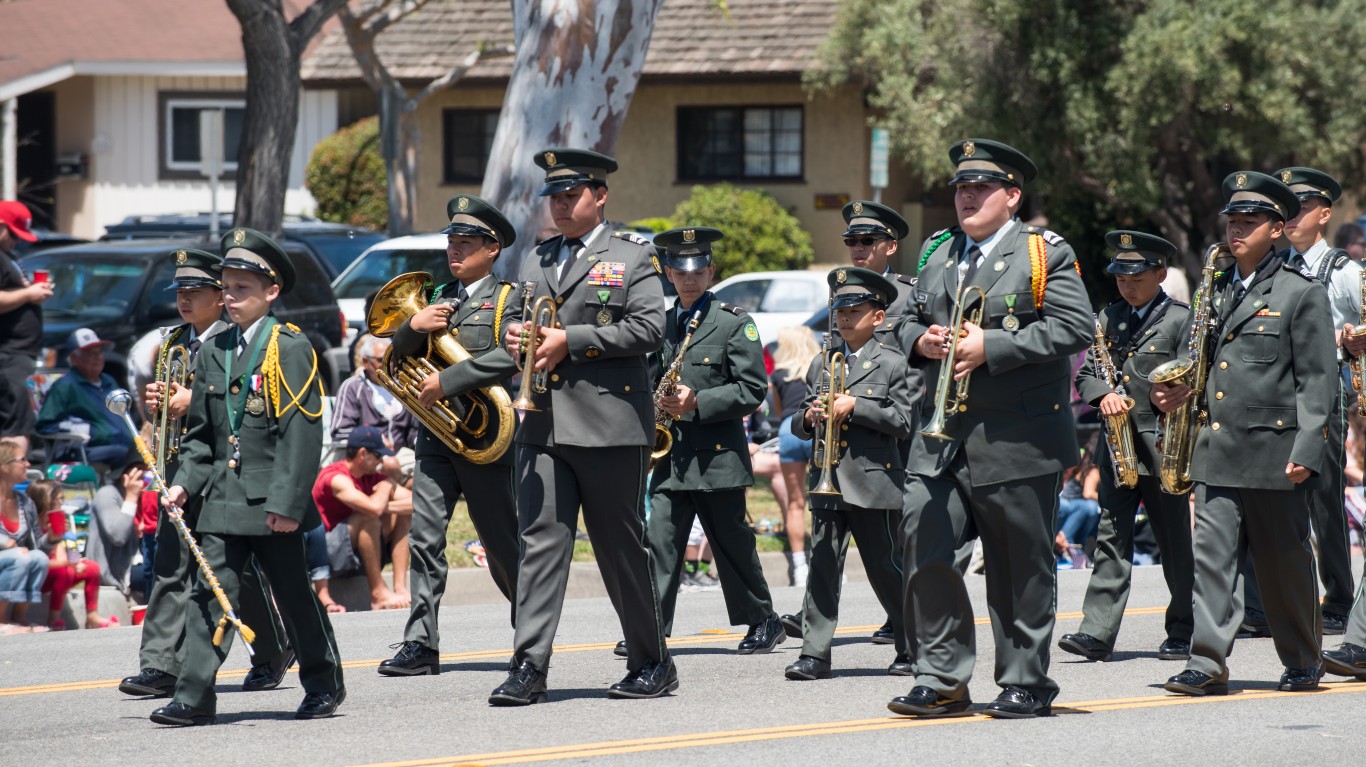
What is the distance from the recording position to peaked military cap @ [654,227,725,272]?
31.9 feet

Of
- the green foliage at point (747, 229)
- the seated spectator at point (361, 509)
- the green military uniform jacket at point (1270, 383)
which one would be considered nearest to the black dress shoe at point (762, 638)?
the green military uniform jacket at point (1270, 383)

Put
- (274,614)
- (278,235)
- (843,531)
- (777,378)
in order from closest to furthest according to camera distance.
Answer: (274,614) < (843,531) < (777,378) < (278,235)

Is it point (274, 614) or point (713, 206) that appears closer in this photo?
point (274, 614)

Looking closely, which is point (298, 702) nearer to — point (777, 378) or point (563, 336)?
point (563, 336)

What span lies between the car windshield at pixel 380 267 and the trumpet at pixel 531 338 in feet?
45.0

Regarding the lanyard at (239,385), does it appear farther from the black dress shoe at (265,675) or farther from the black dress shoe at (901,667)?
the black dress shoe at (901,667)

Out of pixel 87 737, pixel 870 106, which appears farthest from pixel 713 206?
pixel 87 737

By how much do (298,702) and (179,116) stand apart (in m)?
33.0

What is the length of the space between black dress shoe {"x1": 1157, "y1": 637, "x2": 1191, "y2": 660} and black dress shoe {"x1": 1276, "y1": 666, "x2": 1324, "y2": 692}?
1110mm

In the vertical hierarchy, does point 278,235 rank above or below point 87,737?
above

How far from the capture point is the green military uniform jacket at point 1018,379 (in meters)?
7.18

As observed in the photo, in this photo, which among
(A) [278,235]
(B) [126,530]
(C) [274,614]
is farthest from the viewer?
(A) [278,235]

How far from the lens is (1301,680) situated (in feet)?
26.7

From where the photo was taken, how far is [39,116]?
128ft
